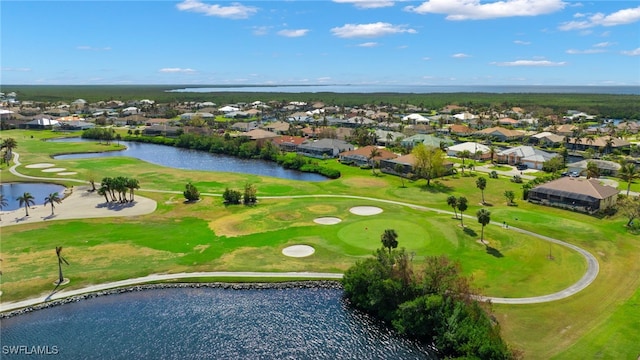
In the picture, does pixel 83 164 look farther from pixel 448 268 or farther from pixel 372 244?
pixel 448 268

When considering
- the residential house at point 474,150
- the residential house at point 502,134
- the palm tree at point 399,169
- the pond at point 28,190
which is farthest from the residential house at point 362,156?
the pond at point 28,190

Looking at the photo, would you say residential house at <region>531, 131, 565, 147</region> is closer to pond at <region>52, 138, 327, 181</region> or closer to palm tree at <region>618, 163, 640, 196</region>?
palm tree at <region>618, 163, 640, 196</region>

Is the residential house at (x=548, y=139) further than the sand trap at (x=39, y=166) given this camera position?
Yes

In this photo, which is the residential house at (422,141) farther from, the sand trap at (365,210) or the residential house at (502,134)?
the sand trap at (365,210)

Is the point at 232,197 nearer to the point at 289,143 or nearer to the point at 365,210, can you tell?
the point at 365,210

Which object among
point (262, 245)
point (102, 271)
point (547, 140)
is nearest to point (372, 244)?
point (262, 245)

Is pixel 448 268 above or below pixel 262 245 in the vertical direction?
above

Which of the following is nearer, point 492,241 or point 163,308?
point 163,308
